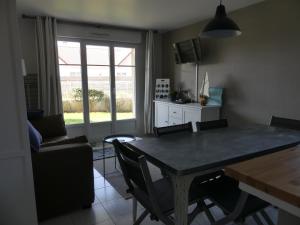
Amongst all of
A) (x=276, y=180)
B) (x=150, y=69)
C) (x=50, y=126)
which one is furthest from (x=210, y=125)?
(x=150, y=69)

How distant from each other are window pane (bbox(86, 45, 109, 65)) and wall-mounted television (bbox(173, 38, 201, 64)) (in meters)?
1.49

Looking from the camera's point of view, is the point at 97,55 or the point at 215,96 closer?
the point at 215,96

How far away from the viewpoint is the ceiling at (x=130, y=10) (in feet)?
10.4

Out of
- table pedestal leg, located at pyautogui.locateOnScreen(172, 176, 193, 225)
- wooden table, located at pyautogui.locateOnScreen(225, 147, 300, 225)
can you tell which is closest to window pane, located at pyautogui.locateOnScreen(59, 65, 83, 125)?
table pedestal leg, located at pyautogui.locateOnScreen(172, 176, 193, 225)

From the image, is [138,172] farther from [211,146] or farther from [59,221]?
[59,221]

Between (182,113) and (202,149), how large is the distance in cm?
237

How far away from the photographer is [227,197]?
1.53 metres

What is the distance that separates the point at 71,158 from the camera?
6.88ft

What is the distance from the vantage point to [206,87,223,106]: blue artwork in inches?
148

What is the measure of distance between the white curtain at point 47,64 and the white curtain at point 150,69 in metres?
1.88

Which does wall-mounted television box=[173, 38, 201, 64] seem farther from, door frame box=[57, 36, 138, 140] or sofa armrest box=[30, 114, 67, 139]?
sofa armrest box=[30, 114, 67, 139]

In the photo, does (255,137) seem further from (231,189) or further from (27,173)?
(27,173)

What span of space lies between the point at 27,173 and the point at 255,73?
314 cm

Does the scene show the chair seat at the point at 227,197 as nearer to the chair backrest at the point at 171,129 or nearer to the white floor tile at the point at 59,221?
the chair backrest at the point at 171,129
